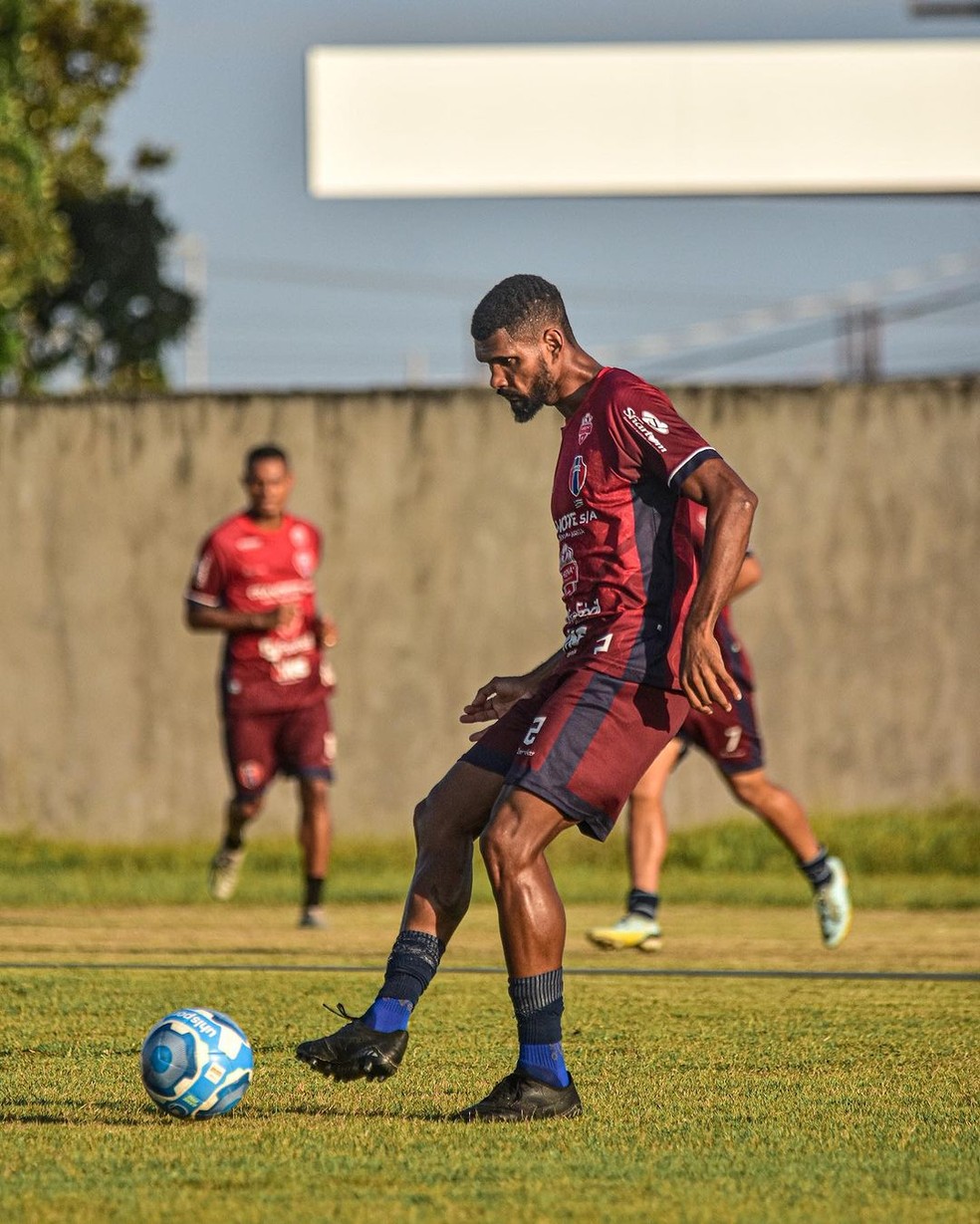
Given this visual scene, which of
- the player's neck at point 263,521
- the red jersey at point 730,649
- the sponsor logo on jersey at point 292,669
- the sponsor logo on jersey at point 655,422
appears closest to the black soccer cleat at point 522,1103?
the sponsor logo on jersey at point 655,422

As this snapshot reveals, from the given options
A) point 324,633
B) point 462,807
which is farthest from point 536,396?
point 324,633

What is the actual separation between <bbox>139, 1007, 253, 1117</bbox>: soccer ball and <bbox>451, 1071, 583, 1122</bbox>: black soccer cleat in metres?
0.55

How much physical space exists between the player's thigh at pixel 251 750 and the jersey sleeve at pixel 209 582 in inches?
24.8

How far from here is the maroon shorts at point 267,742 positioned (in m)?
11.1

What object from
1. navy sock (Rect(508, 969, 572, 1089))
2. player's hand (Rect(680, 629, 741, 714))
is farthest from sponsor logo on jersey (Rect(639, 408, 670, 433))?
navy sock (Rect(508, 969, 572, 1089))

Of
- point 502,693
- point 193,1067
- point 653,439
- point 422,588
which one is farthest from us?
point 422,588

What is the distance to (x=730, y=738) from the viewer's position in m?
9.32

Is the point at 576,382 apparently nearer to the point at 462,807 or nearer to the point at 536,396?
the point at 536,396

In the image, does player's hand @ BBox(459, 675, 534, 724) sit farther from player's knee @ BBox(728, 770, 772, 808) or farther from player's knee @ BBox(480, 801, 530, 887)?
player's knee @ BBox(728, 770, 772, 808)

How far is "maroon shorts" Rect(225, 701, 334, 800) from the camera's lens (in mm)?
11055

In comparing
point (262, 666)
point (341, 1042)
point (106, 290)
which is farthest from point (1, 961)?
point (106, 290)

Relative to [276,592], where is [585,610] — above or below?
above

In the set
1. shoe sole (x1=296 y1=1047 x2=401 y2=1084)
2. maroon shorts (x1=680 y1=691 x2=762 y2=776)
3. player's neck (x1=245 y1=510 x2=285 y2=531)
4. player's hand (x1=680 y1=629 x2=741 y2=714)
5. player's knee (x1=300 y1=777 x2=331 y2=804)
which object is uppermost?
player's neck (x1=245 y1=510 x2=285 y2=531)

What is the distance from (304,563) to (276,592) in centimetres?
24
